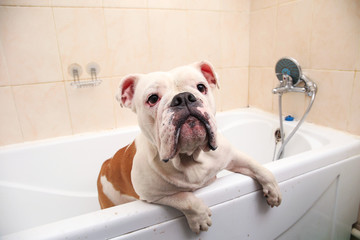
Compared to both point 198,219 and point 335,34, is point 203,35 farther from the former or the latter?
point 198,219

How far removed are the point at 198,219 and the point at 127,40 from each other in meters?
1.06

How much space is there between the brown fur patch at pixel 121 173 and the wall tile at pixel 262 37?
3.55 feet

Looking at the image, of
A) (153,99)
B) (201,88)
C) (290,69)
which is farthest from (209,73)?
(290,69)

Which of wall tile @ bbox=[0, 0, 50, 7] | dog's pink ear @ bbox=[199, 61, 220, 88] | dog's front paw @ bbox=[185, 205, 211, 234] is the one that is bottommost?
dog's front paw @ bbox=[185, 205, 211, 234]

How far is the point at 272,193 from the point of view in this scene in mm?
757

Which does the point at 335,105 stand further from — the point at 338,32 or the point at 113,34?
the point at 113,34

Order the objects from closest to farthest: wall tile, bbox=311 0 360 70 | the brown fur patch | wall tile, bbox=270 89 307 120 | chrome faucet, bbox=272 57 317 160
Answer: the brown fur patch
wall tile, bbox=311 0 360 70
chrome faucet, bbox=272 57 317 160
wall tile, bbox=270 89 307 120

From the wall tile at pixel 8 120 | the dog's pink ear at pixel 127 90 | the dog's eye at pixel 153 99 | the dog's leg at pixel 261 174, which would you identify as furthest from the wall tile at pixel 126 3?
the dog's leg at pixel 261 174

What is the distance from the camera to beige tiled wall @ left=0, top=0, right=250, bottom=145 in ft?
3.84

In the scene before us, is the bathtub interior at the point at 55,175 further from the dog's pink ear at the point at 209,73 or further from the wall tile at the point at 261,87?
the dog's pink ear at the point at 209,73

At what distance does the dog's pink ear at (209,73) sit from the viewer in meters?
0.74

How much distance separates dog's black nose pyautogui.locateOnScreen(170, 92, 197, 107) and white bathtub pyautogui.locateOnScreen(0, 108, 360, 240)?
0.95 ft

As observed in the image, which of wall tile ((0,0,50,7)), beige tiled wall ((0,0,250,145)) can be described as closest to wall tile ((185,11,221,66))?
beige tiled wall ((0,0,250,145))

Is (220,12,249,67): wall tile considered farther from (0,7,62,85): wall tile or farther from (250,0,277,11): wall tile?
(0,7,62,85): wall tile
